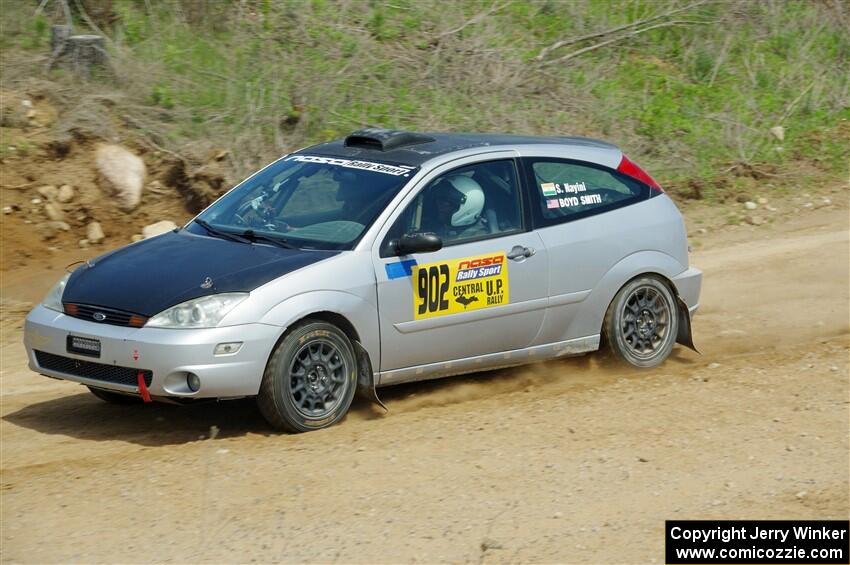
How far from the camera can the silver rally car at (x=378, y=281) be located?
659 cm

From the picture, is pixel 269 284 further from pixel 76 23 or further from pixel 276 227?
pixel 76 23

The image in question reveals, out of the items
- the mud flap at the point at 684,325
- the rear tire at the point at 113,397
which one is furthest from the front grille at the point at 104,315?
the mud flap at the point at 684,325

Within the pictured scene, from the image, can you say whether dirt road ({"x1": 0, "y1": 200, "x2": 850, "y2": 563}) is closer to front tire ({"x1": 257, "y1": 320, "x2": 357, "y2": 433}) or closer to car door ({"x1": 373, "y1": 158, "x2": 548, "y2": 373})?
front tire ({"x1": 257, "y1": 320, "x2": 357, "y2": 433})

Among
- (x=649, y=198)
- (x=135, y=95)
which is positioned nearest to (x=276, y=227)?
(x=649, y=198)

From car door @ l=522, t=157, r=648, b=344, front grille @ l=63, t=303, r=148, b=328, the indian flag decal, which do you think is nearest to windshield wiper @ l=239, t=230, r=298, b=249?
front grille @ l=63, t=303, r=148, b=328

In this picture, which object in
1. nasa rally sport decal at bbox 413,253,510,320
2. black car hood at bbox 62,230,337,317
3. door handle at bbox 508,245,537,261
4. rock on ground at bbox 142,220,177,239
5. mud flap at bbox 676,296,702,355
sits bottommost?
mud flap at bbox 676,296,702,355

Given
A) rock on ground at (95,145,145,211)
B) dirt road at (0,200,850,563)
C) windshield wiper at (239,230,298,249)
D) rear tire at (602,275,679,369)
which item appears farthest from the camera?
rock on ground at (95,145,145,211)

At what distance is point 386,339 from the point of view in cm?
716

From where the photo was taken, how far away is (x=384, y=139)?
7.88 meters

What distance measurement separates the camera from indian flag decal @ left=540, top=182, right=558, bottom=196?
7.98 metres

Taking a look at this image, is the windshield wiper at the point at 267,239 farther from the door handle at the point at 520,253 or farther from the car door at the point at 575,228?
the car door at the point at 575,228

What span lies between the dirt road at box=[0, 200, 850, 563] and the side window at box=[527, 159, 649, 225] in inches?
45.5

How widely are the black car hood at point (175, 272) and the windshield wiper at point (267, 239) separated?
0.07 metres

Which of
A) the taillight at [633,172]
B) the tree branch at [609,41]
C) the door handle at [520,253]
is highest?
the tree branch at [609,41]
